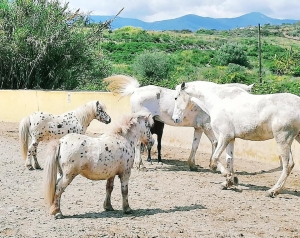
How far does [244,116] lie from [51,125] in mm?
3695

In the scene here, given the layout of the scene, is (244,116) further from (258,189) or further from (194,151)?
(194,151)

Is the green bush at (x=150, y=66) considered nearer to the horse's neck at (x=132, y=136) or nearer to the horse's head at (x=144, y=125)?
the horse's head at (x=144, y=125)

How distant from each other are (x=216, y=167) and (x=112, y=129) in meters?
2.63

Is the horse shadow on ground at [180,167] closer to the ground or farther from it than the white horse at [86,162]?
closer to the ground

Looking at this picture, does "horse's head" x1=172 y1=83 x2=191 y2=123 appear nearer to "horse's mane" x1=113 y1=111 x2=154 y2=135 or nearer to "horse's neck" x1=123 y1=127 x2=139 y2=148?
"horse's mane" x1=113 y1=111 x2=154 y2=135

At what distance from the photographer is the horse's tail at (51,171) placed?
662 centimetres

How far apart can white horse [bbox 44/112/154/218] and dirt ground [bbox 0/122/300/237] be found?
338mm

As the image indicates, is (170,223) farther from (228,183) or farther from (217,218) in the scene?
(228,183)

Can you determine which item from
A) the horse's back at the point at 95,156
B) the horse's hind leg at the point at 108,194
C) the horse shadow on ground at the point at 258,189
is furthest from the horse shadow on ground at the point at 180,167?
the horse's back at the point at 95,156

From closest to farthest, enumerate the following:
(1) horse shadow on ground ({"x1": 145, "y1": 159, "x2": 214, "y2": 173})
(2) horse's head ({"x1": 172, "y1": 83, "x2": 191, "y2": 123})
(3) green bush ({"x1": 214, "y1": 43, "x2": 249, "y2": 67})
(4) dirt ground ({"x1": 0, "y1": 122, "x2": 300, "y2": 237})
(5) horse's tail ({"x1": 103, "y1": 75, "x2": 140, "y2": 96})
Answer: (4) dirt ground ({"x1": 0, "y1": 122, "x2": 300, "y2": 237})
(2) horse's head ({"x1": 172, "y1": 83, "x2": 191, "y2": 123})
(1) horse shadow on ground ({"x1": 145, "y1": 159, "x2": 214, "y2": 173})
(5) horse's tail ({"x1": 103, "y1": 75, "x2": 140, "y2": 96})
(3) green bush ({"x1": 214, "y1": 43, "x2": 249, "y2": 67})

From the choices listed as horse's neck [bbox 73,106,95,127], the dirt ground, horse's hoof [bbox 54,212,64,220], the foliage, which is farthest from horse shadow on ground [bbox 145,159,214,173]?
the foliage

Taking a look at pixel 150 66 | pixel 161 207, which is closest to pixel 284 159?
pixel 161 207

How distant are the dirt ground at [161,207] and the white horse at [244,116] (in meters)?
0.59

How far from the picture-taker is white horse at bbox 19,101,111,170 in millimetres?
10016
